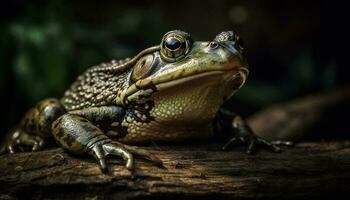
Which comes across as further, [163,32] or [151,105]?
[163,32]

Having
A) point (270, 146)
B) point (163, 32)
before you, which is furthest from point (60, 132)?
point (163, 32)

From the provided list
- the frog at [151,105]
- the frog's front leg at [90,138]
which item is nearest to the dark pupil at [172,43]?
the frog at [151,105]

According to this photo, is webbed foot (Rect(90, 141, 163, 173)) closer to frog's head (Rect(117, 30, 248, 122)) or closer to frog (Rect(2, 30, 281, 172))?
frog (Rect(2, 30, 281, 172))

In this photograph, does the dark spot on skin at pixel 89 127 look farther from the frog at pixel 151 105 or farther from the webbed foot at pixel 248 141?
the webbed foot at pixel 248 141

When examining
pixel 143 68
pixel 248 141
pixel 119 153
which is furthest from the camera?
pixel 248 141

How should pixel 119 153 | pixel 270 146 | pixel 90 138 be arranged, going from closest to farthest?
1. pixel 119 153
2. pixel 90 138
3. pixel 270 146

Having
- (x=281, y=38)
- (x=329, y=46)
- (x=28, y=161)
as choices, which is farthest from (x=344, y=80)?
(x=28, y=161)

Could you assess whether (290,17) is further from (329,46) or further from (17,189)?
(17,189)

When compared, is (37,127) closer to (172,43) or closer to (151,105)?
(151,105)
